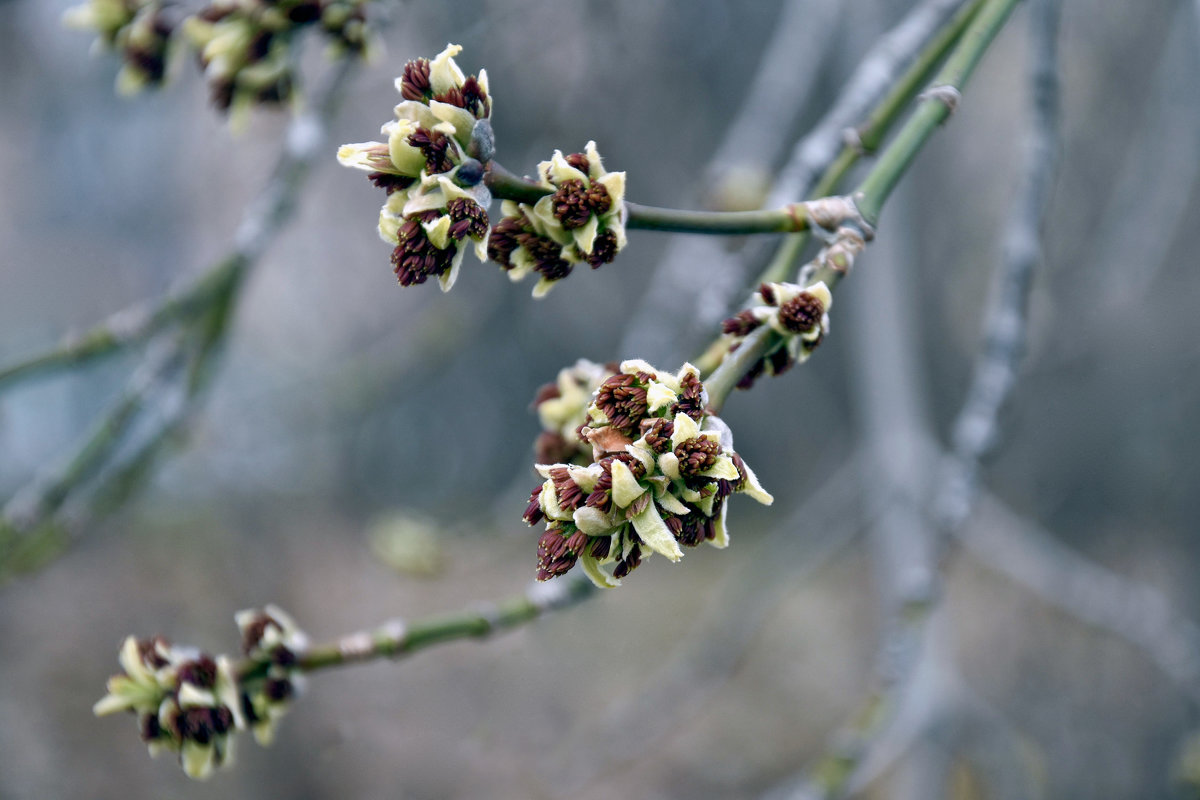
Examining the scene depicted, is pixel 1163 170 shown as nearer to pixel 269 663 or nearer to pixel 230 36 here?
pixel 230 36

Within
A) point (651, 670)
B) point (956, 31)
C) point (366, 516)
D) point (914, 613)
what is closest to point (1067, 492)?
point (651, 670)

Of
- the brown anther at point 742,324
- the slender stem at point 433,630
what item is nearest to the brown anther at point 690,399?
the brown anther at point 742,324

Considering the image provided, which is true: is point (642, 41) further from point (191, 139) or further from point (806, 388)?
point (191, 139)

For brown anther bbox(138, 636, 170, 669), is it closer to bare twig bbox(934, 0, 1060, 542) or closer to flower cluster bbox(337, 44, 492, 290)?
flower cluster bbox(337, 44, 492, 290)

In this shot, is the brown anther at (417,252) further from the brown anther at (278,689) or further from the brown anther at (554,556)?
the brown anther at (278,689)

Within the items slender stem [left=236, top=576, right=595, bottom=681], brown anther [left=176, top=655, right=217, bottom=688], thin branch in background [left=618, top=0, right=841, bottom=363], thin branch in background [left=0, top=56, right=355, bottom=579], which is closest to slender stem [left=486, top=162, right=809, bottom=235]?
slender stem [left=236, top=576, right=595, bottom=681]

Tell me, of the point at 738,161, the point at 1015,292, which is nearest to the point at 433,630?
the point at 1015,292
